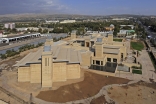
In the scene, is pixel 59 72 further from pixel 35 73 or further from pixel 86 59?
pixel 86 59

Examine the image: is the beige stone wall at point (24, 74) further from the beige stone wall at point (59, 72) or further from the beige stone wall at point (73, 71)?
the beige stone wall at point (73, 71)

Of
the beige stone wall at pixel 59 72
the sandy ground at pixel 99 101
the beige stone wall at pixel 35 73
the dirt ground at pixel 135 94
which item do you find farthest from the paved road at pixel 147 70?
the beige stone wall at pixel 35 73

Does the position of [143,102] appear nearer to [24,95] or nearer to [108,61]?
[24,95]

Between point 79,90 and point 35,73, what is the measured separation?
7620mm

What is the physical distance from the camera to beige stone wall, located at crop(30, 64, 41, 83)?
2664cm

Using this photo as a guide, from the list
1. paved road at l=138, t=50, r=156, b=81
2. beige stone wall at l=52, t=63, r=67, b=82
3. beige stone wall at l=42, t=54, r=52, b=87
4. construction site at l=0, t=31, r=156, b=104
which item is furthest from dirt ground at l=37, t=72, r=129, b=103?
paved road at l=138, t=50, r=156, b=81

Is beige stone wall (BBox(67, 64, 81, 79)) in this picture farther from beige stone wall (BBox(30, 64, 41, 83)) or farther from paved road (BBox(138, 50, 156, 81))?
paved road (BBox(138, 50, 156, 81))

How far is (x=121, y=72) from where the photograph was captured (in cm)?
3331

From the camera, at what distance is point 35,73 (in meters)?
26.8

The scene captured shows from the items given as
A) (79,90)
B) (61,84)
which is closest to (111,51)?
(61,84)

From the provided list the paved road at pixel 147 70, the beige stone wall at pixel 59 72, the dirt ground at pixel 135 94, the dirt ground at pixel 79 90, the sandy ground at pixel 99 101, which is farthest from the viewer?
the paved road at pixel 147 70

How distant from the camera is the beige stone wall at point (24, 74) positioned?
27359 mm

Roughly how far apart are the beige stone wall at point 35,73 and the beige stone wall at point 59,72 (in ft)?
7.69

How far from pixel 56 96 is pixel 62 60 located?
6.27m
